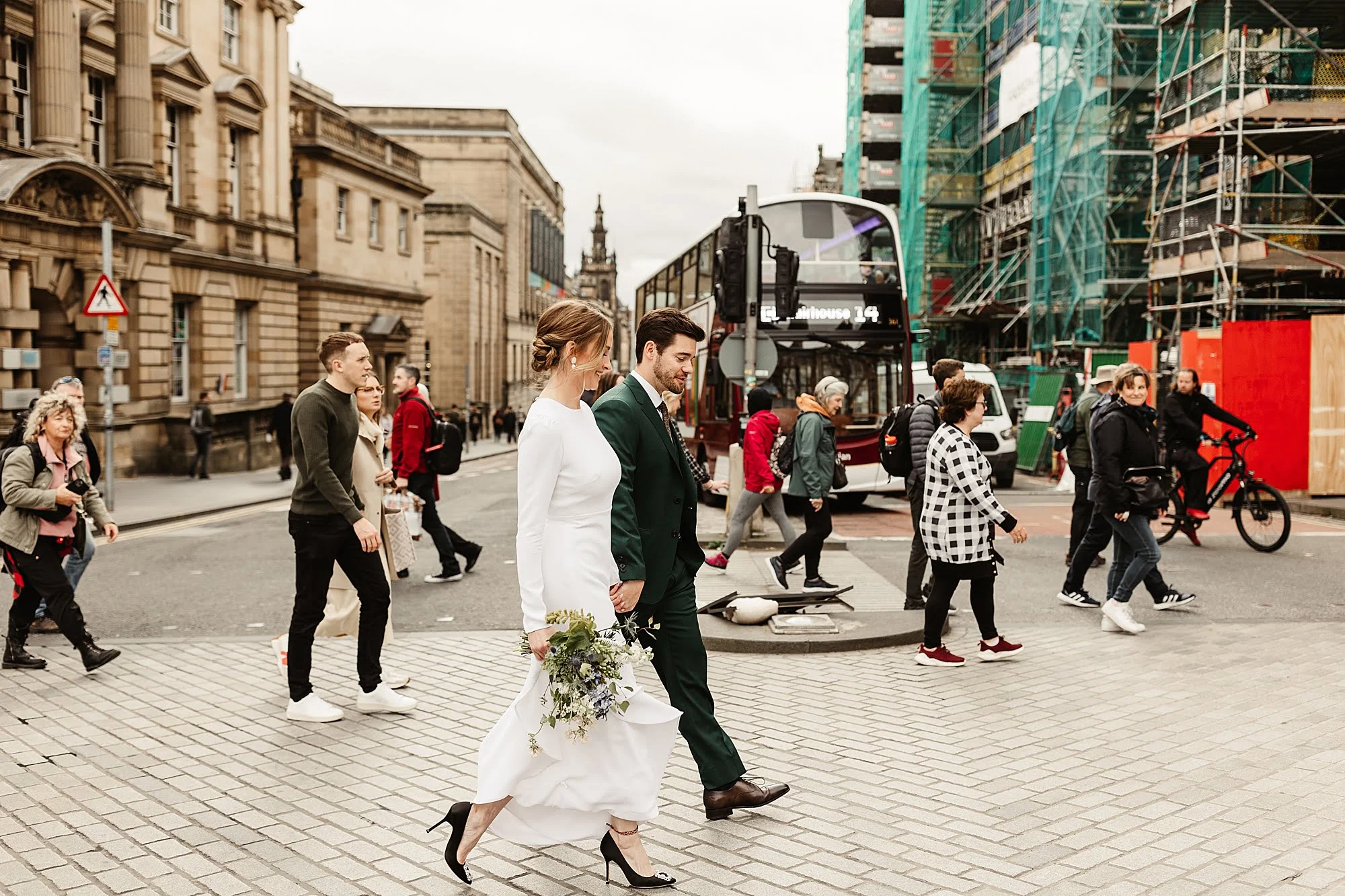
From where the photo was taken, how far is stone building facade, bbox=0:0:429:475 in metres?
23.6

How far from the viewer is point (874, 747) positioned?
5.83 metres

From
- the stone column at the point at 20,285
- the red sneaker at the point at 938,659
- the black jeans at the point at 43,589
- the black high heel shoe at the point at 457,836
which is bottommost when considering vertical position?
the red sneaker at the point at 938,659

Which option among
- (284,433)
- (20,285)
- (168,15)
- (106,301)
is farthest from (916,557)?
(168,15)

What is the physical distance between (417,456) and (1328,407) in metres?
12.3

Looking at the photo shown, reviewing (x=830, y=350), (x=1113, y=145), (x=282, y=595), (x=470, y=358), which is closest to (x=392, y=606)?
(x=282, y=595)

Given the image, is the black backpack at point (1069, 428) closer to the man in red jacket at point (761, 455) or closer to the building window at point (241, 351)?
the man in red jacket at point (761, 455)

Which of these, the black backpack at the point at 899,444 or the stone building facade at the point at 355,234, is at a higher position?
the stone building facade at the point at 355,234

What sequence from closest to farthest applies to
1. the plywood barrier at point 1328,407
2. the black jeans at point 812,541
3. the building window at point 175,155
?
the black jeans at point 812,541 → the plywood barrier at point 1328,407 → the building window at point 175,155

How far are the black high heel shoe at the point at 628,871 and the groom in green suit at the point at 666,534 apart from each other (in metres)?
0.66

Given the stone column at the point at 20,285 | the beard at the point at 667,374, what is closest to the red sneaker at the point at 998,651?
the beard at the point at 667,374

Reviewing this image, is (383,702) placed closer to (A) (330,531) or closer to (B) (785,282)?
(A) (330,531)

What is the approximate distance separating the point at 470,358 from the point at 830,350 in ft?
153

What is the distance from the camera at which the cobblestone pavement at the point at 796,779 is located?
430cm

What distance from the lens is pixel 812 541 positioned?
989 centimetres
